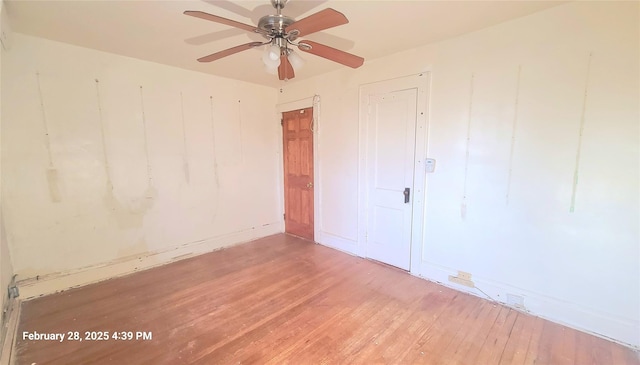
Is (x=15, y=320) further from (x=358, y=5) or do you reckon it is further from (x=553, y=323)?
(x=553, y=323)

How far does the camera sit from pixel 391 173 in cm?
326

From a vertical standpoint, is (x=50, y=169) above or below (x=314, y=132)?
below

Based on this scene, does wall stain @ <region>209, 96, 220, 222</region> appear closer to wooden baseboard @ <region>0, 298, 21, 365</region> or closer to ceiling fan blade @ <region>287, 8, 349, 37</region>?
wooden baseboard @ <region>0, 298, 21, 365</region>

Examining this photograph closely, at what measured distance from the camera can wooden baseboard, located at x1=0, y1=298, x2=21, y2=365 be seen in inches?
73.3

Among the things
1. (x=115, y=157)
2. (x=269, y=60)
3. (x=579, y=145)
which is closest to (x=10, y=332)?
(x=115, y=157)

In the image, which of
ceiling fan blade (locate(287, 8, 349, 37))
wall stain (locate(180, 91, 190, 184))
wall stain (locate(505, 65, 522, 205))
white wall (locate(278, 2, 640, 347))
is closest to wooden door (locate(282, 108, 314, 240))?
wall stain (locate(180, 91, 190, 184))

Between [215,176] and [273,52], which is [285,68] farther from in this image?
[215,176]

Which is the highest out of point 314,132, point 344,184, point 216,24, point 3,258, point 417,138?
point 216,24

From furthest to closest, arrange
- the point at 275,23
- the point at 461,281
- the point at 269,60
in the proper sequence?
the point at 461,281 < the point at 269,60 < the point at 275,23

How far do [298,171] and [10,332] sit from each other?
3.49 m

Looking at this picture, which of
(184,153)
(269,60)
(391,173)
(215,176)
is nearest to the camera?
(269,60)

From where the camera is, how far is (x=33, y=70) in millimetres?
2570

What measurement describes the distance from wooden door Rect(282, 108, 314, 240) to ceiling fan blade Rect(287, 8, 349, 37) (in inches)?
95.0

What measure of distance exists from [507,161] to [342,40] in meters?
1.98
